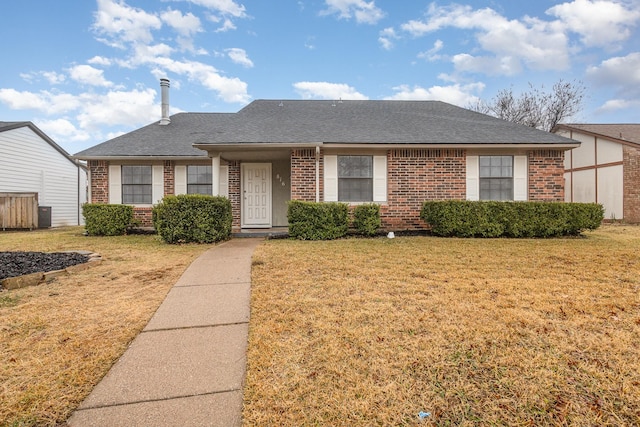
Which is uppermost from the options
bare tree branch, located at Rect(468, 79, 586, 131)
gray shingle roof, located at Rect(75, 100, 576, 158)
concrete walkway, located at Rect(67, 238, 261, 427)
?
bare tree branch, located at Rect(468, 79, 586, 131)

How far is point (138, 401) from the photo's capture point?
1.86 m

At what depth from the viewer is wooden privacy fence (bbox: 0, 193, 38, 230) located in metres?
13.3

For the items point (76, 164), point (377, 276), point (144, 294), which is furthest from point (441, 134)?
point (76, 164)

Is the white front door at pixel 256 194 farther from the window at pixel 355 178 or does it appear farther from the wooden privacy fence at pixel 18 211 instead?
the wooden privacy fence at pixel 18 211

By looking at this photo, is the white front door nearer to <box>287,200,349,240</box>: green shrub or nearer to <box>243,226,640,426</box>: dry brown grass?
<box>287,200,349,240</box>: green shrub

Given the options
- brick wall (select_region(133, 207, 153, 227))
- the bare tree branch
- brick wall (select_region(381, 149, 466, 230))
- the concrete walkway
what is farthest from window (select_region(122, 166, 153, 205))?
the bare tree branch

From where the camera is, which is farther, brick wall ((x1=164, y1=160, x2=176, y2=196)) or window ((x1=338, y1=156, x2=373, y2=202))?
brick wall ((x1=164, y1=160, x2=176, y2=196))

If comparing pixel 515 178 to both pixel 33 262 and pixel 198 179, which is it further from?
pixel 33 262

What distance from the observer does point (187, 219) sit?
321 inches

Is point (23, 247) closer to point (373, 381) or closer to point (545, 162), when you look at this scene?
point (373, 381)

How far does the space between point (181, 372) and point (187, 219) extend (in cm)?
657

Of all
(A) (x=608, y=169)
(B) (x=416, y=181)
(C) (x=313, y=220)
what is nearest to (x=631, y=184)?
(A) (x=608, y=169)

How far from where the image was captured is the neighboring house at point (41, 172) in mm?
14859

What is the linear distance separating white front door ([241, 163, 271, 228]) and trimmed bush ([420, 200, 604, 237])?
6063 mm
